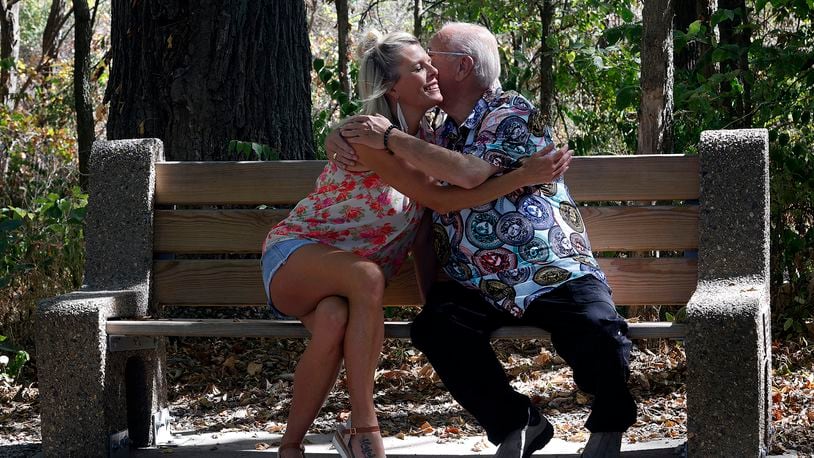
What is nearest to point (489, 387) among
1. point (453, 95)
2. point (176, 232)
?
point (453, 95)

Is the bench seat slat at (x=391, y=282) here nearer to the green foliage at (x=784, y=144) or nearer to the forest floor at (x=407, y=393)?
the forest floor at (x=407, y=393)

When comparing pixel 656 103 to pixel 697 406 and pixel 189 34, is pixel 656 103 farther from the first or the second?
pixel 189 34

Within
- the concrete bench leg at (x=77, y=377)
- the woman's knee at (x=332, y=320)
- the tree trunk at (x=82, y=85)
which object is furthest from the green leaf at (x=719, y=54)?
the tree trunk at (x=82, y=85)

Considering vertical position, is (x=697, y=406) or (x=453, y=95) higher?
(x=453, y=95)

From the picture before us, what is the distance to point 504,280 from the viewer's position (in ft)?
10.5

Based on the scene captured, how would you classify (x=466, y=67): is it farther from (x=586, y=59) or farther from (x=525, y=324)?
(x=586, y=59)

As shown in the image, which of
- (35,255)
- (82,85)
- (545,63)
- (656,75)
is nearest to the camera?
(656,75)

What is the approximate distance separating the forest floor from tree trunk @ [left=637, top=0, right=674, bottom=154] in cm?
106

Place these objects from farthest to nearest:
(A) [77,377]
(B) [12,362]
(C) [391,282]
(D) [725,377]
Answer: (B) [12,362] → (C) [391,282] → (A) [77,377] → (D) [725,377]

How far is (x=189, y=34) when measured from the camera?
15.7ft

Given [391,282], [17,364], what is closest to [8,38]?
[17,364]

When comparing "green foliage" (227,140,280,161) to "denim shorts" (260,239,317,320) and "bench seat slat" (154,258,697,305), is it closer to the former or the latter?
"bench seat slat" (154,258,697,305)

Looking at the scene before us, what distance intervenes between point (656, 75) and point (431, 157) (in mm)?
1589

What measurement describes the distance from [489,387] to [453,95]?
991 mm
